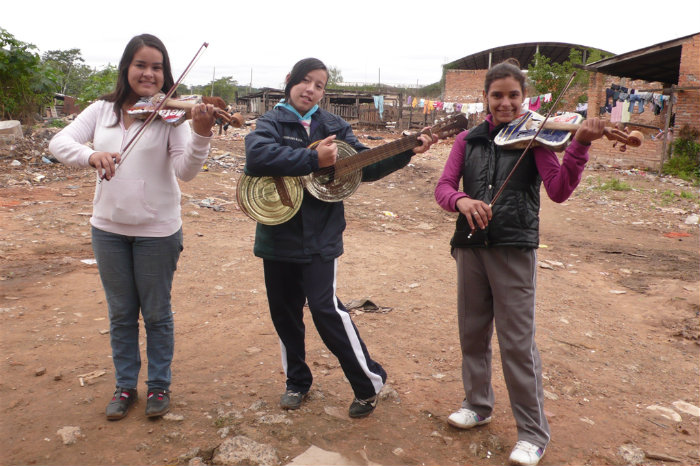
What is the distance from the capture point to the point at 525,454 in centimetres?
233

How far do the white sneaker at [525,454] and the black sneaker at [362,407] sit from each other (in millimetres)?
731

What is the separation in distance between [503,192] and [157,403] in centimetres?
198

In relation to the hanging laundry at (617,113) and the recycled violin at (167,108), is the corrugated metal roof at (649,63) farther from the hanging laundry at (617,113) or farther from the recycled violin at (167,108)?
the recycled violin at (167,108)

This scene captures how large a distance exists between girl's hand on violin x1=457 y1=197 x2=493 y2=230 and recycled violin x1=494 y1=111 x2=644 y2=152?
11.5 inches

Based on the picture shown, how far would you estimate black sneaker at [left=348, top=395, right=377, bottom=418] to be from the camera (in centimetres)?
273

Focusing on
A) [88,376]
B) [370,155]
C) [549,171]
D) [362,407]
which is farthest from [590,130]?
[88,376]

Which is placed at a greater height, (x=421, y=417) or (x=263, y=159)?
(x=263, y=159)

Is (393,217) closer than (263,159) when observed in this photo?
No

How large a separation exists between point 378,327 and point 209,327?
52.2 inches

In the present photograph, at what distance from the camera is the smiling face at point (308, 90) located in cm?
252

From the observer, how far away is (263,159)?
2.37m

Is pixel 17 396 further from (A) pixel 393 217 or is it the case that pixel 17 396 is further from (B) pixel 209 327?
(A) pixel 393 217

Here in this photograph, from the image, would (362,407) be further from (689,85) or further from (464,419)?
(689,85)

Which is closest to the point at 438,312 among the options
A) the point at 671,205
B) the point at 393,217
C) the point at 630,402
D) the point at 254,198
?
the point at 630,402
